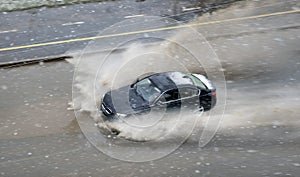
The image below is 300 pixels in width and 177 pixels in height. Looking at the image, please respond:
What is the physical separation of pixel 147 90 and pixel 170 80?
0.83 meters

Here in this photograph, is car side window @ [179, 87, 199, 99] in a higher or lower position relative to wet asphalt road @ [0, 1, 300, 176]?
higher

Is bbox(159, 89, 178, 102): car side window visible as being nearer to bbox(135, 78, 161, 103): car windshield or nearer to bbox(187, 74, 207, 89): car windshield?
bbox(135, 78, 161, 103): car windshield

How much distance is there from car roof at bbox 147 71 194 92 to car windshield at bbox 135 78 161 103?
0.14 metres

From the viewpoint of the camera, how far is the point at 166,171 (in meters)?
12.0

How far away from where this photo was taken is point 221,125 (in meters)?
13.7

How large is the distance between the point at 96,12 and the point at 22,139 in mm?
9252

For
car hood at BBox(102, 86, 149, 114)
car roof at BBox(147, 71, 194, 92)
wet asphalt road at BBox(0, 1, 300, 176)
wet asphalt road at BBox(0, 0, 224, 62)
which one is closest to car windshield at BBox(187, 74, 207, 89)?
car roof at BBox(147, 71, 194, 92)

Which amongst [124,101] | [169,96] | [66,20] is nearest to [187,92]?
[169,96]

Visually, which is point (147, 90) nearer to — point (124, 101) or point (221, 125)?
point (124, 101)

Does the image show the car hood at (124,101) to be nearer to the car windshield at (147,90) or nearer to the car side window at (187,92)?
the car windshield at (147,90)

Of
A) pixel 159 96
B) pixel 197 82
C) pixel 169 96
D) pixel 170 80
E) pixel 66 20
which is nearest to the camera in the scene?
pixel 159 96

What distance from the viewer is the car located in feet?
43.7

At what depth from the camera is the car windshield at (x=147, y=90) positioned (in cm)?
1341

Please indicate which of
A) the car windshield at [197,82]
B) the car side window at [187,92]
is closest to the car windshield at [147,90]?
the car side window at [187,92]
